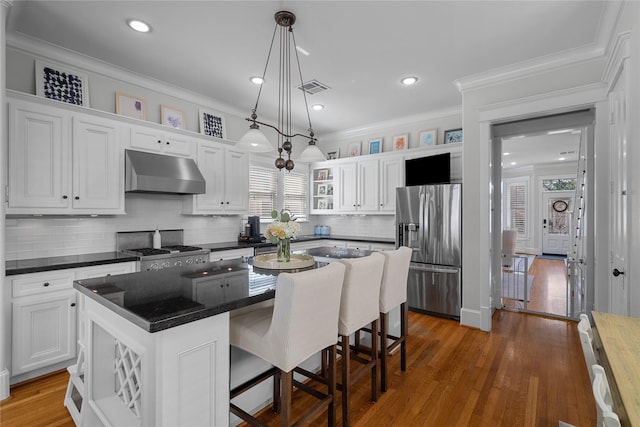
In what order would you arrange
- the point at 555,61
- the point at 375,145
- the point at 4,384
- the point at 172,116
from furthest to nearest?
1. the point at 375,145
2. the point at 172,116
3. the point at 555,61
4. the point at 4,384

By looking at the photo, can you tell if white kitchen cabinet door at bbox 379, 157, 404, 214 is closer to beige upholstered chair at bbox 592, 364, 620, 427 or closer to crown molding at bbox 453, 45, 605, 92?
crown molding at bbox 453, 45, 605, 92

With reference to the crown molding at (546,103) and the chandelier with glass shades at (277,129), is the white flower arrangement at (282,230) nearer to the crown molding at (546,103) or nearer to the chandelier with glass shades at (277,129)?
the chandelier with glass shades at (277,129)

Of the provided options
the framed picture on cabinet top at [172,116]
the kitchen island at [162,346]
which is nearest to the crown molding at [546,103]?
the kitchen island at [162,346]

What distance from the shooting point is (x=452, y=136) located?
4.52m

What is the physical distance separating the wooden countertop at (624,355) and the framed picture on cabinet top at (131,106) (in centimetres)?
427

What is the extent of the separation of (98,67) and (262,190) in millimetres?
2601

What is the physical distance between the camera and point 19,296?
2369mm

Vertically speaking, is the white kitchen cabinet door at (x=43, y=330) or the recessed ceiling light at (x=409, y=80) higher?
the recessed ceiling light at (x=409, y=80)

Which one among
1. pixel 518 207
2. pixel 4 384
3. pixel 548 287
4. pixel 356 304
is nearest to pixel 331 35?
pixel 356 304

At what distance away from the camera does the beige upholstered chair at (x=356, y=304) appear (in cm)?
195

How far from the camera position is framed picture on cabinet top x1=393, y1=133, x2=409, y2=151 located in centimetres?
502

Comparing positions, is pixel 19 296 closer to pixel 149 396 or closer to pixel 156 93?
pixel 149 396

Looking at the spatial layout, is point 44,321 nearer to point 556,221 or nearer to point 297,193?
point 297,193

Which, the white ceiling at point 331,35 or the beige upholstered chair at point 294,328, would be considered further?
the white ceiling at point 331,35
